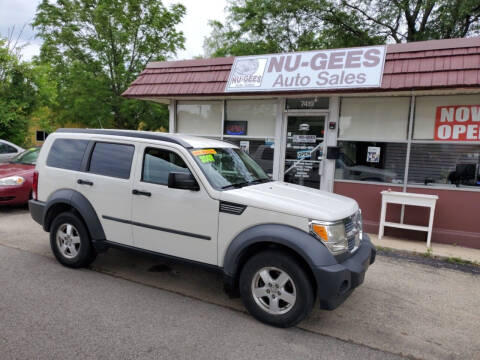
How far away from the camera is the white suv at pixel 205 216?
11.0 ft

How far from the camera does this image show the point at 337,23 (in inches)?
648

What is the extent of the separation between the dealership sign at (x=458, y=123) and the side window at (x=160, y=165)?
17.6ft

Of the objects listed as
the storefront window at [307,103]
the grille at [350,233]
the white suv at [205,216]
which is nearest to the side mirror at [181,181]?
the white suv at [205,216]

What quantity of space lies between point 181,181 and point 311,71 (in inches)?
187

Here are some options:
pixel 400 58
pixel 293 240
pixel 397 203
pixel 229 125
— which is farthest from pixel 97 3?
pixel 293 240

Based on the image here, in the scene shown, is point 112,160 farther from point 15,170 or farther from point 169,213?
point 15,170

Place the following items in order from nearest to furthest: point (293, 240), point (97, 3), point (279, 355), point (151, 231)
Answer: point (279, 355), point (293, 240), point (151, 231), point (97, 3)

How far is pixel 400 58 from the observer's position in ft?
22.2

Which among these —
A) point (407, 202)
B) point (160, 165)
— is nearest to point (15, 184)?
point (160, 165)

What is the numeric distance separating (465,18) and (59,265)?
1691cm

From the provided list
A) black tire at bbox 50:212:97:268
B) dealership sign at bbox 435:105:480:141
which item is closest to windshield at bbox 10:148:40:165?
black tire at bbox 50:212:97:268

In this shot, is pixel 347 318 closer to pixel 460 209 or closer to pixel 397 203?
pixel 397 203

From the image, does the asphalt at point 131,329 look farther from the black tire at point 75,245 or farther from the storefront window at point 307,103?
the storefront window at point 307,103

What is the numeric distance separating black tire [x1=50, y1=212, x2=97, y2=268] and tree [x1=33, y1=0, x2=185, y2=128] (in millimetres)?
11297
